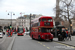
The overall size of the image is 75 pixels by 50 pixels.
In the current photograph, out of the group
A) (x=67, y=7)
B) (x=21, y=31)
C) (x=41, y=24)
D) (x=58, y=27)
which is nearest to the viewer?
(x=41, y=24)

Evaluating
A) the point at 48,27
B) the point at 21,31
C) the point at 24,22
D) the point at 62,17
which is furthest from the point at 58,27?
the point at 24,22

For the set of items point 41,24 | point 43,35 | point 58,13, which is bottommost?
point 43,35

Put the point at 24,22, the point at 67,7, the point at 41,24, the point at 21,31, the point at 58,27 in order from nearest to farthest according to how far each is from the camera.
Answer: the point at 41,24, the point at 58,27, the point at 67,7, the point at 21,31, the point at 24,22

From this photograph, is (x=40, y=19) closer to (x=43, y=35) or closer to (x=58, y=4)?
(x=43, y=35)

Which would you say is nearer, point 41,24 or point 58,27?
point 41,24

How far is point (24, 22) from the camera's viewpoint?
127125mm

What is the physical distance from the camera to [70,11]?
119ft

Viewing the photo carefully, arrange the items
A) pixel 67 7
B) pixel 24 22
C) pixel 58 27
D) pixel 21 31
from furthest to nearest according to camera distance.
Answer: pixel 24 22, pixel 21 31, pixel 67 7, pixel 58 27

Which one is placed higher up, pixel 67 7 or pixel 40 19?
pixel 67 7

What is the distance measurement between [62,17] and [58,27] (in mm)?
5695

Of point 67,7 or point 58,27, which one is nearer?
point 58,27

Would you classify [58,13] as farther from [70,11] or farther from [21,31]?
[21,31]

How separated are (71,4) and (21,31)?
24384 millimetres

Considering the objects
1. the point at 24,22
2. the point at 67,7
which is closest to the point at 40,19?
the point at 67,7
